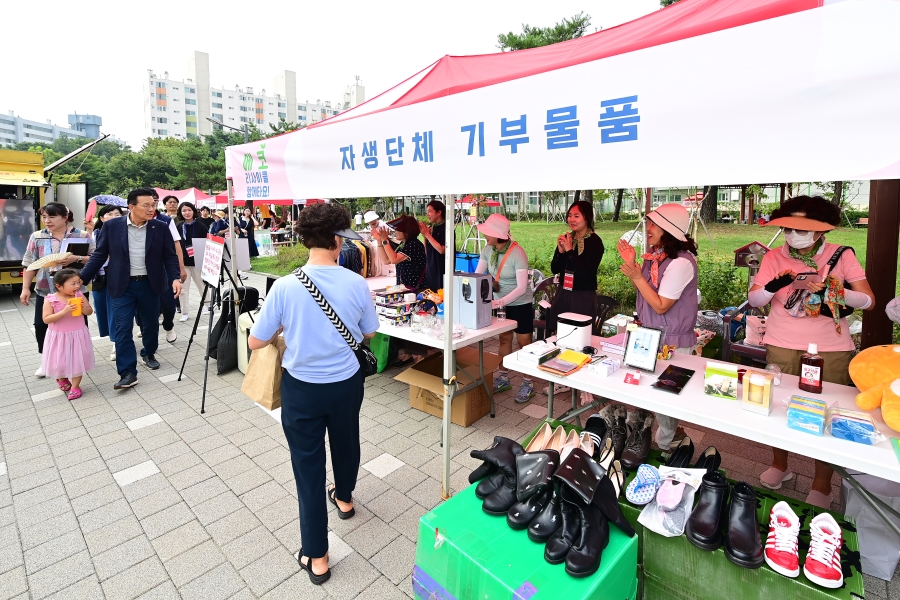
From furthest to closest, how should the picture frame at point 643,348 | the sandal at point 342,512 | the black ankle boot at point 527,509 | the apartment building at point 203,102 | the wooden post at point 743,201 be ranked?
the apartment building at point 203,102 → the wooden post at point 743,201 → the sandal at point 342,512 → the picture frame at point 643,348 → the black ankle boot at point 527,509

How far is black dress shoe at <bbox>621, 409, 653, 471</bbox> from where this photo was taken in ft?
7.08

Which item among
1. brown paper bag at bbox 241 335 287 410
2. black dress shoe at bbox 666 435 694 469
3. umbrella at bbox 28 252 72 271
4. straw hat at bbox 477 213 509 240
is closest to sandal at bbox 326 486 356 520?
brown paper bag at bbox 241 335 287 410

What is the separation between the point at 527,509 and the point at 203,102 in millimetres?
91344

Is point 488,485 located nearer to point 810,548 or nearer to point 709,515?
point 709,515

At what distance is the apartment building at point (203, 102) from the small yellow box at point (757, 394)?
76271 millimetres

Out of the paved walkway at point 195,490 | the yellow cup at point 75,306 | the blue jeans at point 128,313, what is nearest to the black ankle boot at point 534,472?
the paved walkway at point 195,490

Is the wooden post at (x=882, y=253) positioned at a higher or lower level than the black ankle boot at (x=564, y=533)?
higher

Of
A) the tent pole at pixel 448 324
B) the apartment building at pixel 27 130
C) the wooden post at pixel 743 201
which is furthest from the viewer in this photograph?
the apartment building at pixel 27 130

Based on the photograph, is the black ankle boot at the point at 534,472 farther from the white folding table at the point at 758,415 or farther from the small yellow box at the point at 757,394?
the small yellow box at the point at 757,394

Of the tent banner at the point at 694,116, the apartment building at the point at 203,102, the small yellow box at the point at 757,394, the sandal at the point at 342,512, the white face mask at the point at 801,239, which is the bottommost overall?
the sandal at the point at 342,512

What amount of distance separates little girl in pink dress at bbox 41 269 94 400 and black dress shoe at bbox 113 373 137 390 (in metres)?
0.28

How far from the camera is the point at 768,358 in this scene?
8.08ft

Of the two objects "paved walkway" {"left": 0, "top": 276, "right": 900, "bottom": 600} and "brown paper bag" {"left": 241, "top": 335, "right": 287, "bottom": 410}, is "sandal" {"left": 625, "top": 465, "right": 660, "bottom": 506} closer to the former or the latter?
"paved walkway" {"left": 0, "top": 276, "right": 900, "bottom": 600}

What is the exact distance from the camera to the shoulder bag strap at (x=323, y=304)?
1.88 m
